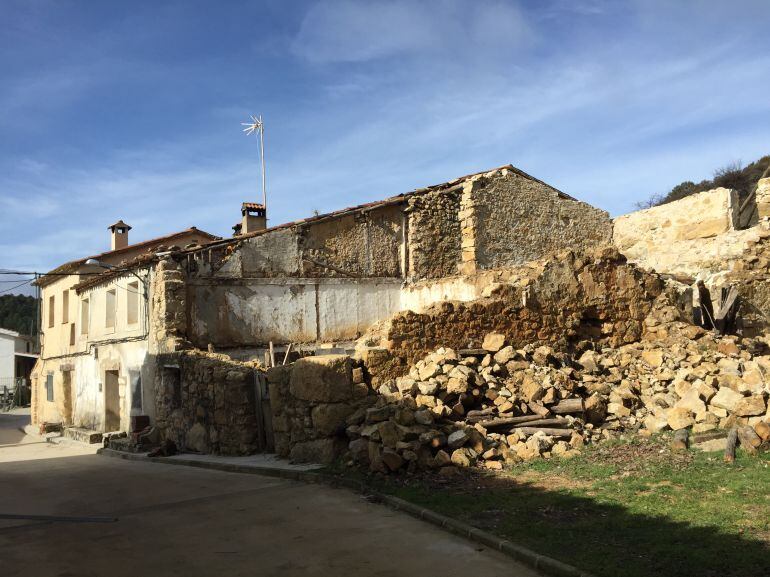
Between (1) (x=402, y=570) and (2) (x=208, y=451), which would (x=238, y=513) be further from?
(2) (x=208, y=451)

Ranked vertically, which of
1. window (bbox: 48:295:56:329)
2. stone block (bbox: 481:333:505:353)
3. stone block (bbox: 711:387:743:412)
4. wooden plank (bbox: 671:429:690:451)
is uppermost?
window (bbox: 48:295:56:329)

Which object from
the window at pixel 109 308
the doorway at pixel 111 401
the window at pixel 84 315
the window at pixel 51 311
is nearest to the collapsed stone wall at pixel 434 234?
the window at pixel 109 308

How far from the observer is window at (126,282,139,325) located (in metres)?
16.9

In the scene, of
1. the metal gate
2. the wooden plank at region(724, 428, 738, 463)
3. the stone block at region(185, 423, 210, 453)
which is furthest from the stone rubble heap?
the stone block at region(185, 423, 210, 453)

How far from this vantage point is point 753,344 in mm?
12445

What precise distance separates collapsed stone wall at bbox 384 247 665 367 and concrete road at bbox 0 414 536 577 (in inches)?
135

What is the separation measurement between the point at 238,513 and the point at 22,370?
135 ft

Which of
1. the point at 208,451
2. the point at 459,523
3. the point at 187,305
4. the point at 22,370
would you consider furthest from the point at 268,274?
the point at 22,370

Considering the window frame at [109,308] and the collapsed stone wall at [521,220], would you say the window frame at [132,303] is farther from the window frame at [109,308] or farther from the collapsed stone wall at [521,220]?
the collapsed stone wall at [521,220]

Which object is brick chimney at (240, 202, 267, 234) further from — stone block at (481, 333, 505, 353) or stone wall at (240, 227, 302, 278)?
stone block at (481, 333, 505, 353)

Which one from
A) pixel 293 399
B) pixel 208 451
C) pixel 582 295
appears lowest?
pixel 208 451

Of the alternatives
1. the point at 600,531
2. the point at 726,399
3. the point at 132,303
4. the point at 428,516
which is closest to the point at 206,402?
the point at 132,303

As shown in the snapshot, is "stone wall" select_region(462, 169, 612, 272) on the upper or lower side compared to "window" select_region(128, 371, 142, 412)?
upper

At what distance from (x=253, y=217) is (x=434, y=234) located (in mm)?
5895
